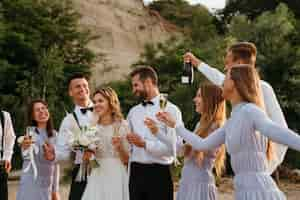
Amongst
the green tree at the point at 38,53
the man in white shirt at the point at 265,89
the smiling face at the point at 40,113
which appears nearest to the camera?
the man in white shirt at the point at 265,89

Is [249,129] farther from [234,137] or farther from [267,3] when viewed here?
[267,3]

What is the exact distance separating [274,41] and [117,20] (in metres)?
13.4

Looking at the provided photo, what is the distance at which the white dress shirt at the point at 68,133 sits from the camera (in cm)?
554

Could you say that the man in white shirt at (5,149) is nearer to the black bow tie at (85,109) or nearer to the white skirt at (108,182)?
the black bow tie at (85,109)

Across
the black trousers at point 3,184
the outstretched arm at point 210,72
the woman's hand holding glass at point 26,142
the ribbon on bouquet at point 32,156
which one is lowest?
the black trousers at point 3,184

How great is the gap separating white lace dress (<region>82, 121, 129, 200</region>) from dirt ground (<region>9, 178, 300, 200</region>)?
20.8ft

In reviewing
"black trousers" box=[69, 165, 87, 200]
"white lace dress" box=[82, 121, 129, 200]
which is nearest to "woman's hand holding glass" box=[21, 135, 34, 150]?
"black trousers" box=[69, 165, 87, 200]

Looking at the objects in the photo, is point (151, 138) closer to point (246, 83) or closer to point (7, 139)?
point (246, 83)

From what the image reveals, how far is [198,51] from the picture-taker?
1802 centimetres

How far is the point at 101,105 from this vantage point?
5.42 m

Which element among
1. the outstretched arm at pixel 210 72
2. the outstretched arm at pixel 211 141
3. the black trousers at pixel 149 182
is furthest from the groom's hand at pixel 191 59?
the outstretched arm at pixel 211 141

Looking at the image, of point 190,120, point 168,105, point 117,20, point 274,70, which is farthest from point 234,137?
point 117,20

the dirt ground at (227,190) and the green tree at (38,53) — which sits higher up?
the green tree at (38,53)

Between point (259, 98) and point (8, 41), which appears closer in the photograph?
point (259, 98)
